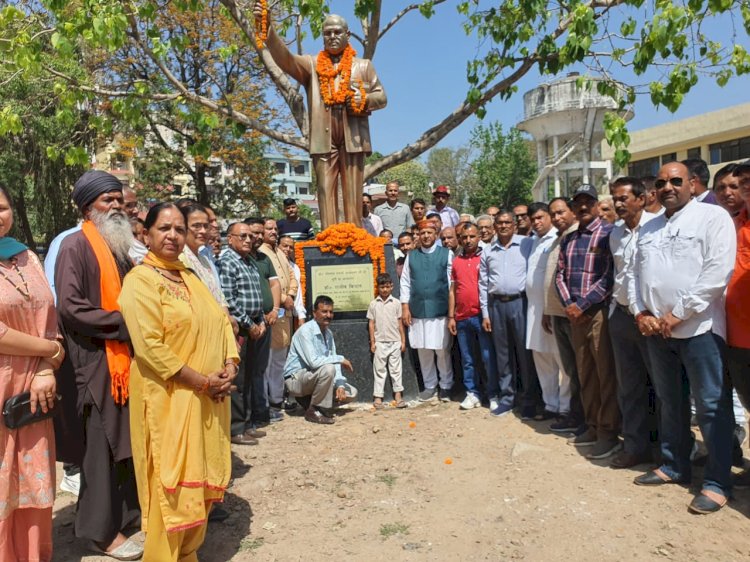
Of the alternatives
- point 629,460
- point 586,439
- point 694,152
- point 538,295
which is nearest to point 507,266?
point 538,295

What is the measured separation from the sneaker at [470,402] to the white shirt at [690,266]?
8.24 ft

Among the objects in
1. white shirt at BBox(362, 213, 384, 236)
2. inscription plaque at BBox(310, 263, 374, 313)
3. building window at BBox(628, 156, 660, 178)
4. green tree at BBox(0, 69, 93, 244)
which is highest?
building window at BBox(628, 156, 660, 178)

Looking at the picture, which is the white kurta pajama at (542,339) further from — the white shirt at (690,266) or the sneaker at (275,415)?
the sneaker at (275,415)

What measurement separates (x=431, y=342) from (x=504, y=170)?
26821 mm

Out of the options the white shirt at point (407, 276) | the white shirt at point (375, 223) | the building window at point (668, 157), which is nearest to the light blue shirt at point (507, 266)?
the white shirt at point (407, 276)

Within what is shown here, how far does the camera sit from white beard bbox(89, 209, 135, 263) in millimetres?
3316

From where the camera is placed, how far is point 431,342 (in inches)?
242

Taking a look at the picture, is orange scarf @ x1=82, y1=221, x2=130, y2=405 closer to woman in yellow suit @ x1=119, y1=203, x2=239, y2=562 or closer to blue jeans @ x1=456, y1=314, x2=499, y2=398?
woman in yellow suit @ x1=119, y1=203, x2=239, y2=562

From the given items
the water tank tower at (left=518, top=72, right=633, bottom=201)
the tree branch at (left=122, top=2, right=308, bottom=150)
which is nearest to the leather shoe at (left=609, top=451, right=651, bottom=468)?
the tree branch at (left=122, top=2, right=308, bottom=150)

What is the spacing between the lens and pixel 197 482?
2.82m

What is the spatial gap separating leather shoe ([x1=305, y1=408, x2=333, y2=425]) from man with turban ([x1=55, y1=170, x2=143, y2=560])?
2587mm

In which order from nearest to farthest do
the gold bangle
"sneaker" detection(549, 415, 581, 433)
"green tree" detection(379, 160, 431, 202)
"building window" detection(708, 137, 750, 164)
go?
1. the gold bangle
2. "sneaker" detection(549, 415, 581, 433)
3. "building window" detection(708, 137, 750, 164)
4. "green tree" detection(379, 160, 431, 202)

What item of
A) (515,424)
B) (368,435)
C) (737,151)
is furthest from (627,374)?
(737,151)

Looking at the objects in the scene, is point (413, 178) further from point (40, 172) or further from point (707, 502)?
Answer: point (707, 502)
